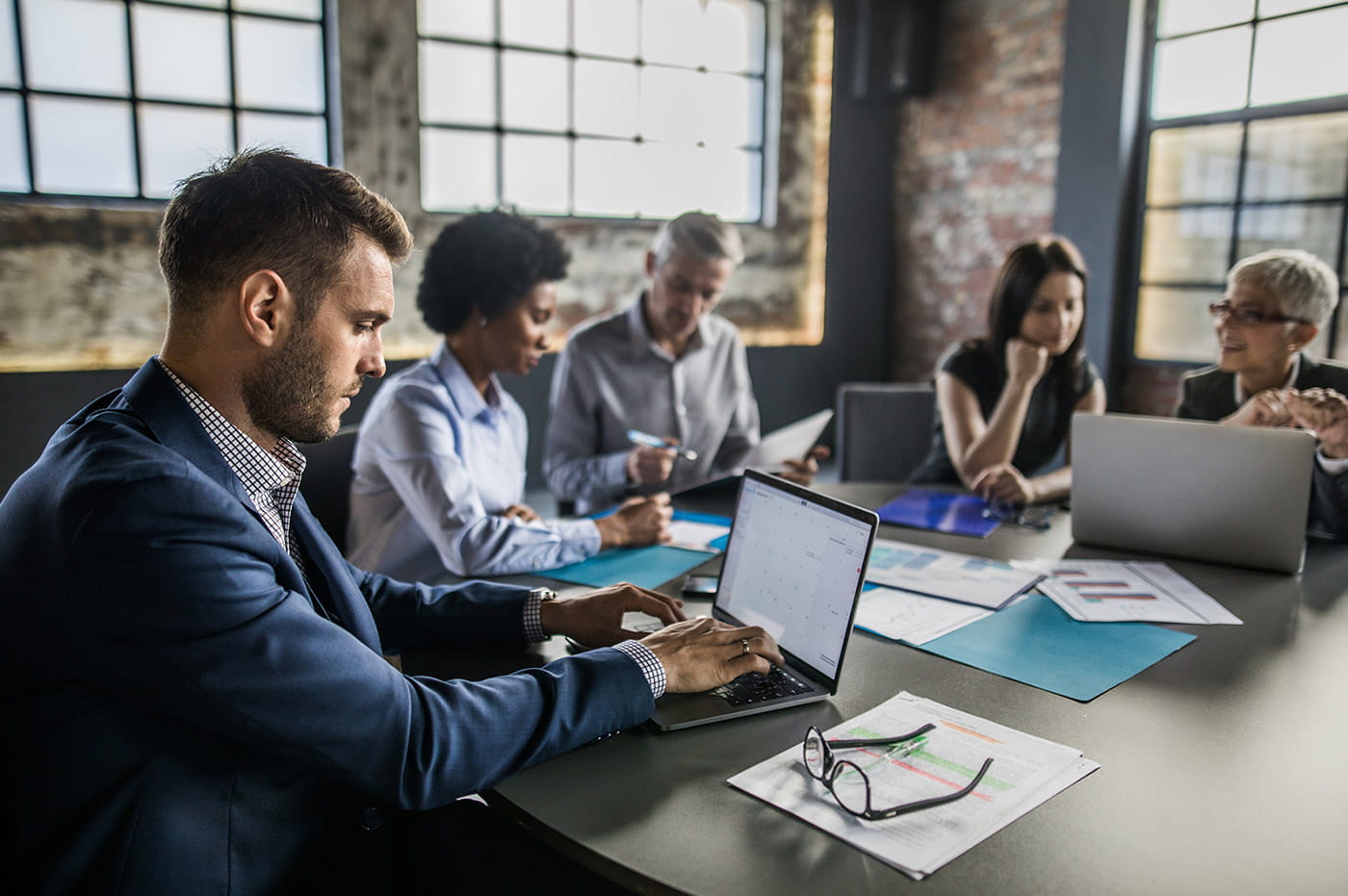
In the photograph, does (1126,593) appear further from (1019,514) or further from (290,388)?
(290,388)

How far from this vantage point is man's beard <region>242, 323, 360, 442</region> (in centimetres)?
112

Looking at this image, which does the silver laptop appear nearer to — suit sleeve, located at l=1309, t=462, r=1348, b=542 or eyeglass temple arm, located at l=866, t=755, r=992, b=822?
suit sleeve, located at l=1309, t=462, r=1348, b=542

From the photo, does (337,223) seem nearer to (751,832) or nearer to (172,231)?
(172,231)

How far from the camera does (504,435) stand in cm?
234

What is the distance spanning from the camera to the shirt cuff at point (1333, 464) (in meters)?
2.04

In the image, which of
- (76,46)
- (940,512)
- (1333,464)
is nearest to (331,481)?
(940,512)

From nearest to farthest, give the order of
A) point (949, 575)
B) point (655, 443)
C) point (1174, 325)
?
point (949, 575) → point (655, 443) → point (1174, 325)

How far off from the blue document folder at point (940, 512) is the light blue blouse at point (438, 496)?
30.1 inches

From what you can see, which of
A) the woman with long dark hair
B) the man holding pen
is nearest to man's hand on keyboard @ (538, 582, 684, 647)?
the man holding pen

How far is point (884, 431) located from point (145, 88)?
3.27m

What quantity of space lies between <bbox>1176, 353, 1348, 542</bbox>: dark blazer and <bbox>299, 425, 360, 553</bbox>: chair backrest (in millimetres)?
2174

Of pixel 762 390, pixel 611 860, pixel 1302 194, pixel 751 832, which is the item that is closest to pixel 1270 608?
pixel 751 832

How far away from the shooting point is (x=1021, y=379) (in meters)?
2.72

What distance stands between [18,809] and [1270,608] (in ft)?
6.06
